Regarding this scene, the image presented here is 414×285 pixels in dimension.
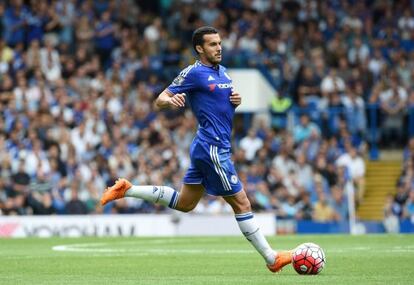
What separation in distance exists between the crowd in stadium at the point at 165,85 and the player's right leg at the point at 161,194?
12115mm

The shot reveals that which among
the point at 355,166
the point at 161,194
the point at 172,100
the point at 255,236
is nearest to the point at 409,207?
the point at 355,166

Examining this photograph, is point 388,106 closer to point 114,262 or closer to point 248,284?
point 114,262

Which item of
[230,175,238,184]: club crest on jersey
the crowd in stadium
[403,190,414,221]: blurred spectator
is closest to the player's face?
[230,175,238,184]: club crest on jersey

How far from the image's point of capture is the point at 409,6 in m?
34.1

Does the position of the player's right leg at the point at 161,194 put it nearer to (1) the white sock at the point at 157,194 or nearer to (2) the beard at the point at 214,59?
(1) the white sock at the point at 157,194

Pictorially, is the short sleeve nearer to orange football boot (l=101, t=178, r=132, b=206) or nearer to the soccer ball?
orange football boot (l=101, t=178, r=132, b=206)

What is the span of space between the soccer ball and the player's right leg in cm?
148

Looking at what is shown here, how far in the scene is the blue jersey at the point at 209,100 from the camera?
1278cm

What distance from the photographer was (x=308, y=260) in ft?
40.7

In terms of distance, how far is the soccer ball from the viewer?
12.4m

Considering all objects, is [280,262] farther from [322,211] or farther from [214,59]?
[322,211]

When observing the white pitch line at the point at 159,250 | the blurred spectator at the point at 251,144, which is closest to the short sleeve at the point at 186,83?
the white pitch line at the point at 159,250

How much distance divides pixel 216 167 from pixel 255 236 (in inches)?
33.9

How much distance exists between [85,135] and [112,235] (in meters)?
4.13
